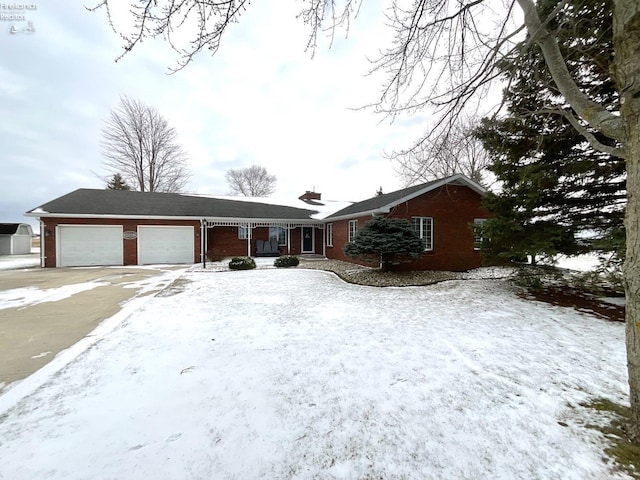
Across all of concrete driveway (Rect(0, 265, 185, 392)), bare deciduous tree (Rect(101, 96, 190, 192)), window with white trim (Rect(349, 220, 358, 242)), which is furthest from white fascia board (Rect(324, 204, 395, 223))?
bare deciduous tree (Rect(101, 96, 190, 192))

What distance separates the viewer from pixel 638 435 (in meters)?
2.16

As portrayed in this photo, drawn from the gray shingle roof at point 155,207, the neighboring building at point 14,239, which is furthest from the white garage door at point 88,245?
the neighboring building at point 14,239

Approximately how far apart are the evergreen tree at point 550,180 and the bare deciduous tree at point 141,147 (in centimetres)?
2856

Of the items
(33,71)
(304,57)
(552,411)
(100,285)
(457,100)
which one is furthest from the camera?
(100,285)

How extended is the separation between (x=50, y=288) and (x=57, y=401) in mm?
7902

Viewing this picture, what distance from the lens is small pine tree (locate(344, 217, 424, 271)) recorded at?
998 cm

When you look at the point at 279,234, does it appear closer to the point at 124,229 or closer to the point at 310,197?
the point at 310,197

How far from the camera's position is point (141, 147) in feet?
86.8

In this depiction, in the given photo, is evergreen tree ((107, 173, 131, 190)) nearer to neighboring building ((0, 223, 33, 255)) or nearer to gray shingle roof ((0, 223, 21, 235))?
neighboring building ((0, 223, 33, 255))

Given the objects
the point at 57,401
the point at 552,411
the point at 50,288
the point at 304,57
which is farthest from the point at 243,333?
the point at 50,288

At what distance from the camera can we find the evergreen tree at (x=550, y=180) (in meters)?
6.73

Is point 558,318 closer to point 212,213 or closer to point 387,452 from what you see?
point 387,452

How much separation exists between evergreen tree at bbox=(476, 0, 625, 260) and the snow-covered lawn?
9.78ft

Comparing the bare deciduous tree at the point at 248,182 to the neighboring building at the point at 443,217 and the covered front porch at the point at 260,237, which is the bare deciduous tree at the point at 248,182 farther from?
the neighboring building at the point at 443,217
